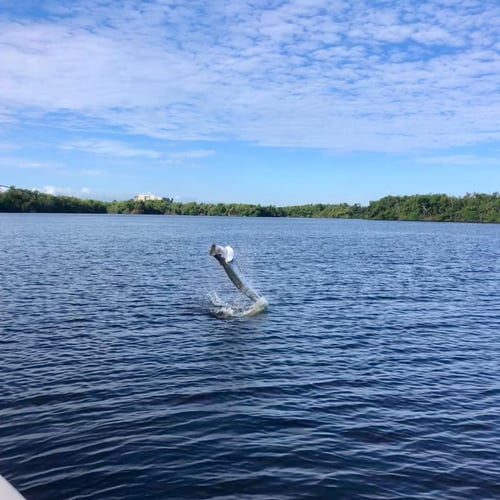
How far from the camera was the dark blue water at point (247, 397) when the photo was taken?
45.3 feet

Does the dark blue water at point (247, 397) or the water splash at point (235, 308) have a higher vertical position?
the water splash at point (235, 308)

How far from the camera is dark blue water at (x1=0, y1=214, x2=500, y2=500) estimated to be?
13812 millimetres

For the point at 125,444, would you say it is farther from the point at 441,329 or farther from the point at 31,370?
the point at 441,329

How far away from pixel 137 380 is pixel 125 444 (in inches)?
211

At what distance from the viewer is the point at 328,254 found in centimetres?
8131

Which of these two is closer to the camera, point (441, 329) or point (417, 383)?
point (417, 383)

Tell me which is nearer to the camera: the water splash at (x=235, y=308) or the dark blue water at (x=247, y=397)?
the dark blue water at (x=247, y=397)

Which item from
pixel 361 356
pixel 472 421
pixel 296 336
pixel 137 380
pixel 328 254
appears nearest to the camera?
pixel 472 421

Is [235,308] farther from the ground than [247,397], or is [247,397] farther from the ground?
[235,308]

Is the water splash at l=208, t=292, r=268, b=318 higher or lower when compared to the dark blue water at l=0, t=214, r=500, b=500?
higher

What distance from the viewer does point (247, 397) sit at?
63.4 ft

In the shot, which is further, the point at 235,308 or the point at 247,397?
the point at 235,308

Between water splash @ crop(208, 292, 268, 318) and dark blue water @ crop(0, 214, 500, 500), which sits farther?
water splash @ crop(208, 292, 268, 318)

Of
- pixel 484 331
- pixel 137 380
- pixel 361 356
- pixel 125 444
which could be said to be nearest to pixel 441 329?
pixel 484 331
